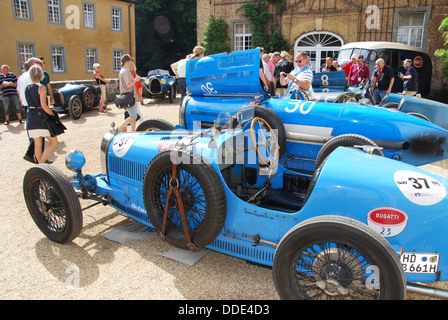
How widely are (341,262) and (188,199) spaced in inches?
53.5

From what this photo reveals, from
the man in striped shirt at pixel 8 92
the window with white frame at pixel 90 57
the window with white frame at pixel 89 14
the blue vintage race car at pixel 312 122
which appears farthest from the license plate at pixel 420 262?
the window with white frame at pixel 89 14

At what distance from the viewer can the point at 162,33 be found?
35750 millimetres

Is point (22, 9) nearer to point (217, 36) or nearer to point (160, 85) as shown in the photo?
point (217, 36)

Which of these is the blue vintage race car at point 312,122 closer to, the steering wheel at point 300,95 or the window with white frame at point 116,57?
the steering wheel at point 300,95

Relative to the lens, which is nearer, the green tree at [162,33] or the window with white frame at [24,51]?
the window with white frame at [24,51]

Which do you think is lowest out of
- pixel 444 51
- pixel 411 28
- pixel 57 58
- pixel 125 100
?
pixel 125 100

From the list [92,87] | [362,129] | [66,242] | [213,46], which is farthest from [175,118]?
[213,46]

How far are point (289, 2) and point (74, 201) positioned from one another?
17.3m

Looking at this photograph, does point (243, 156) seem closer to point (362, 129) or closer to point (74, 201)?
point (74, 201)

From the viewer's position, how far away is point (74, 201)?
340 cm

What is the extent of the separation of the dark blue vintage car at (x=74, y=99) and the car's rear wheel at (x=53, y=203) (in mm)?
7403

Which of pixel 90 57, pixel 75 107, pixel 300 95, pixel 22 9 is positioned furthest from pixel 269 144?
pixel 90 57

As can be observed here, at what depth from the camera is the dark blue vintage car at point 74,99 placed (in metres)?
10.8

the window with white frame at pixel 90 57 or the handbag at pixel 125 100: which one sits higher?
the window with white frame at pixel 90 57
